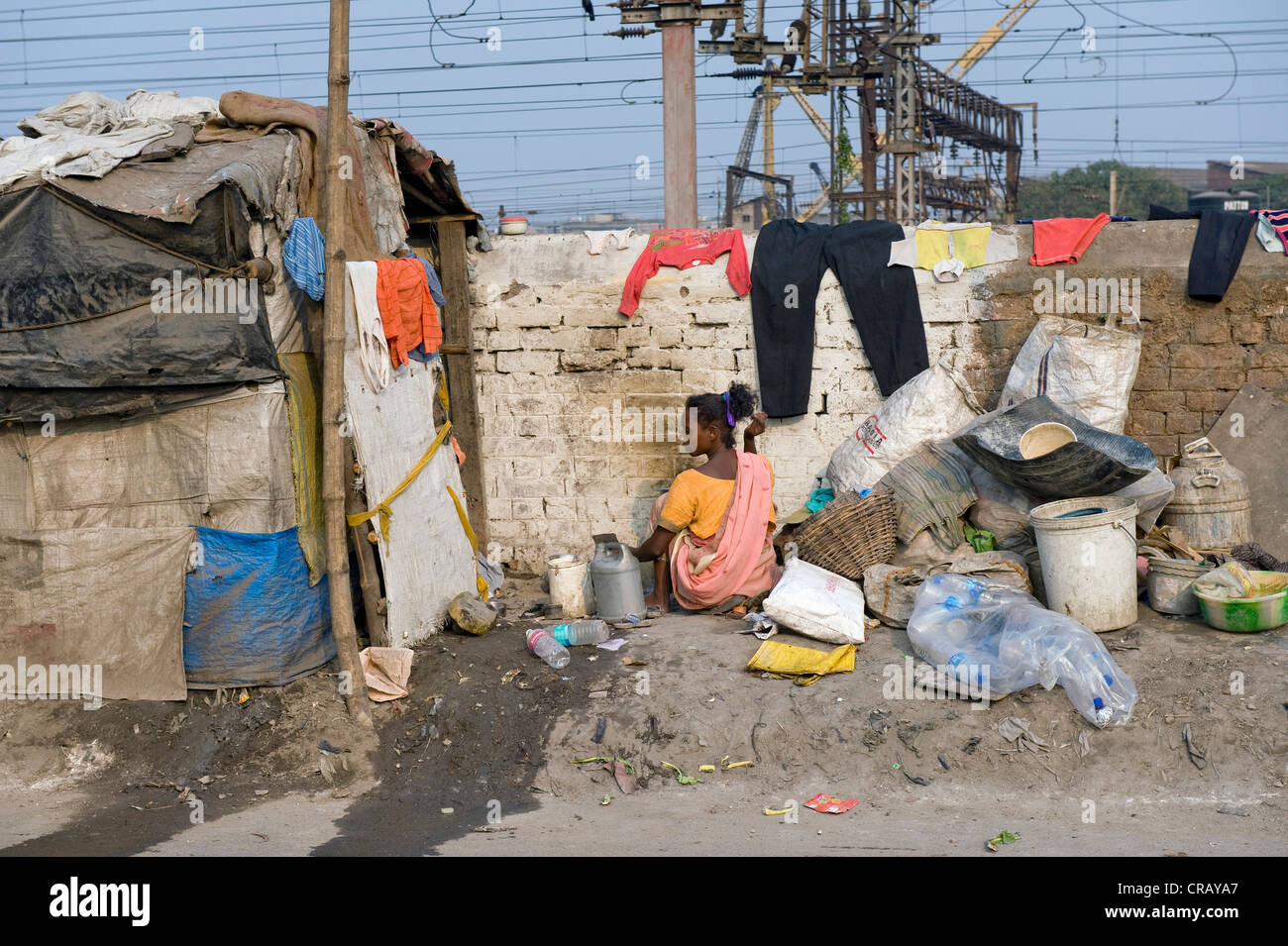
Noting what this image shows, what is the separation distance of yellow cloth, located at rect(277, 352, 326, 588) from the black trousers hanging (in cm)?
301

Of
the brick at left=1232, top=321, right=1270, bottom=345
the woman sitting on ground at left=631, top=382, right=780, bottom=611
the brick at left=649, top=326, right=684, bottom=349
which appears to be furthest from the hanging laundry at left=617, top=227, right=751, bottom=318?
the brick at left=1232, top=321, right=1270, bottom=345

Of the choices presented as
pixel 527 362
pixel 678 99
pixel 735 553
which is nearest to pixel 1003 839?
pixel 735 553

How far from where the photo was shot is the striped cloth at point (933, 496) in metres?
6.25

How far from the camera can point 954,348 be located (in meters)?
7.04

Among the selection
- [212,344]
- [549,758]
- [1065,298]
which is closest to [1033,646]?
[549,758]

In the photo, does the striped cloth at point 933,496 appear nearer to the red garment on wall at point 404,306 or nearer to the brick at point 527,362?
the brick at point 527,362

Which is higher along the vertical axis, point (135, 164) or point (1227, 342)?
point (135, 164)

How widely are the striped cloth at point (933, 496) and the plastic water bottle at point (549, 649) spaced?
6.77ft

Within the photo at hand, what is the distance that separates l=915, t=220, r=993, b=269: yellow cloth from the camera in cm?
695

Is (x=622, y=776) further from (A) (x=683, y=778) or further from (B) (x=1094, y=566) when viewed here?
(B) (x=1094, y=566)

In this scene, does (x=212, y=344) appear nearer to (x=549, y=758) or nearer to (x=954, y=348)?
(x=549, y=758)

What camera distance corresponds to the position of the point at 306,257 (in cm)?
533

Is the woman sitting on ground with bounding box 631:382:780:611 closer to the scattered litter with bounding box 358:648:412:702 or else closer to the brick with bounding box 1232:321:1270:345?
the scattered litter with bounding box 358:648:412:702

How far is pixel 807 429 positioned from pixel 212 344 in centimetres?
389
